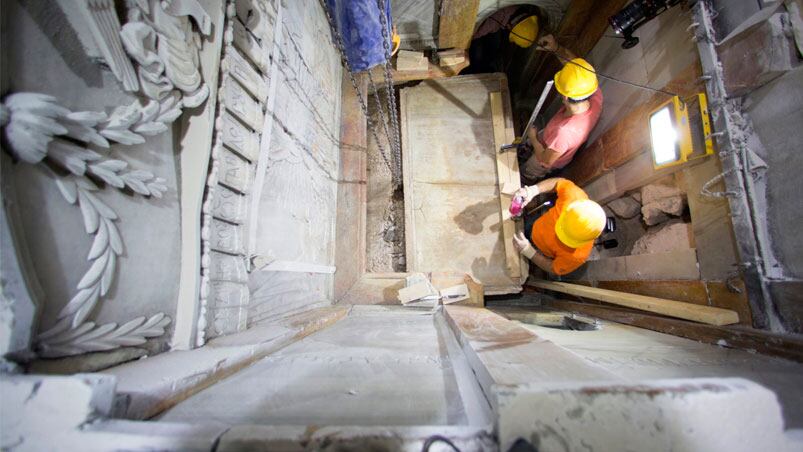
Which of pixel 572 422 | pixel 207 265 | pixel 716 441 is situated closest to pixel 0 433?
pixel 207 265

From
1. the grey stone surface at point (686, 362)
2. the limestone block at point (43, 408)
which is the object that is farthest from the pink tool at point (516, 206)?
the limestone block at point (43, 408)

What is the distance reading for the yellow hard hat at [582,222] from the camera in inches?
112

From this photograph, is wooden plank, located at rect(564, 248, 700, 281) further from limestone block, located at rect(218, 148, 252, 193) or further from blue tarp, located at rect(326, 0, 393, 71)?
limestone block, located at rect(218, 148, 252, 193)

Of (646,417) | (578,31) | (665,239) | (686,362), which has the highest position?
(578,31)

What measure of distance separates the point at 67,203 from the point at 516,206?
3.93 metres

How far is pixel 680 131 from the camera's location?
2.42m

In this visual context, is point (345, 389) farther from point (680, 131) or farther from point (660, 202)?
point (660, 202)

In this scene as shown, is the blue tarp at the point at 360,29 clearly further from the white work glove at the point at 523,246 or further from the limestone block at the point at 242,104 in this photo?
the white work glove at the point at 523,246

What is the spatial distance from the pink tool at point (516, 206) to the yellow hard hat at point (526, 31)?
103 inches

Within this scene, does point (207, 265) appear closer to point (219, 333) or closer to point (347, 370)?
point (219, 333)

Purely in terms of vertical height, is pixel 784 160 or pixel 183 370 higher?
pixel 784 160

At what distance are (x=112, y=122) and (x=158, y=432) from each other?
101 cm

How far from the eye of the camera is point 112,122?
3.14 ft

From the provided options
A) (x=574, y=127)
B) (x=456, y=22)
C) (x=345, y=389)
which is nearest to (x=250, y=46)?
(x=345, y=389)
